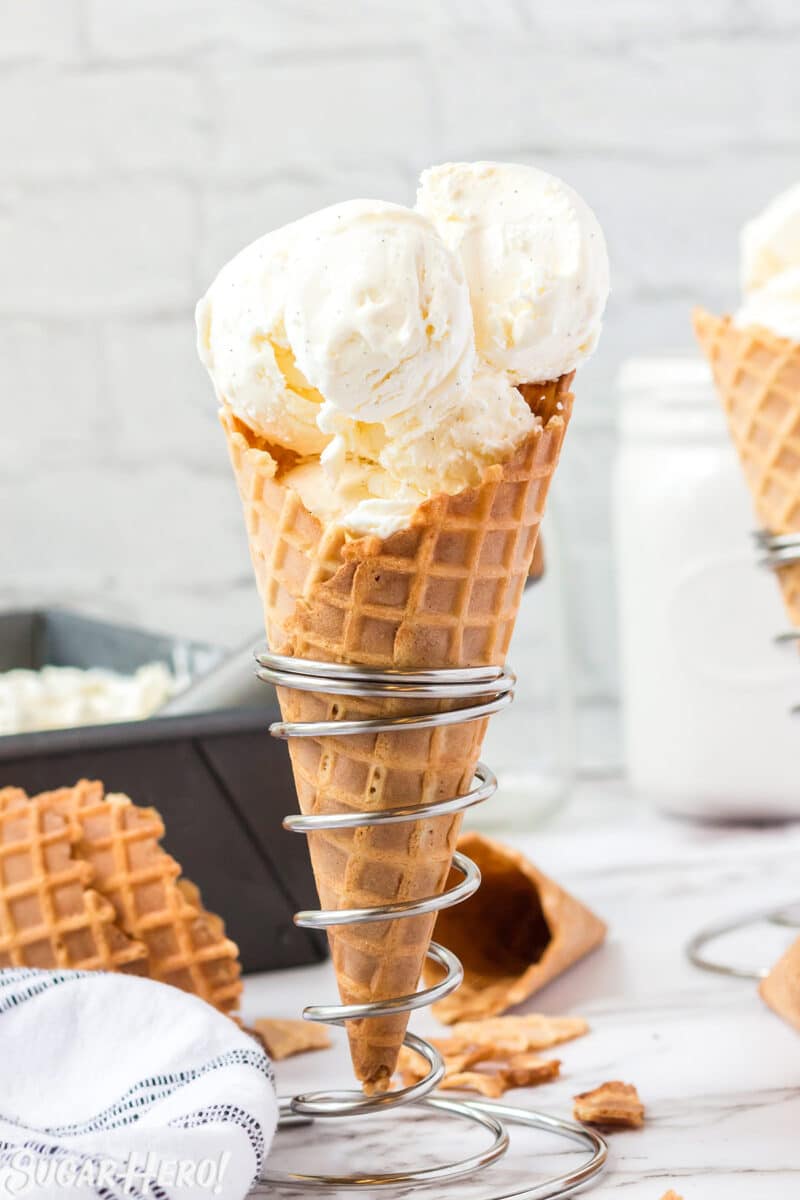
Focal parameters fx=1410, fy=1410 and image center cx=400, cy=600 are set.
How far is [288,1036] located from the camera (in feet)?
2.99

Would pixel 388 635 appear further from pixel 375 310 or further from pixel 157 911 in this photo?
pixel 157 911

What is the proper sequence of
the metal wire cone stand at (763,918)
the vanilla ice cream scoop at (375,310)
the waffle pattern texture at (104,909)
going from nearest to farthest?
1. the vanilla ice cream scoop at (375,310)
2. the waffle pattern texture at (104,909)
3. the metal wire cone stand at (763,918)

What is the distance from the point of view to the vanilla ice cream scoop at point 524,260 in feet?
2.07

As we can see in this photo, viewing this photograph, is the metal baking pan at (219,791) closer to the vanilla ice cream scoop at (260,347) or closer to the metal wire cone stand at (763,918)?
the metal wire cone stand at (763,918)

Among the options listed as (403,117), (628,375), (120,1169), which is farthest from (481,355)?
(403,117)

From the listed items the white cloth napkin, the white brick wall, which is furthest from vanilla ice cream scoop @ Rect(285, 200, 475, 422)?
the white brick wall

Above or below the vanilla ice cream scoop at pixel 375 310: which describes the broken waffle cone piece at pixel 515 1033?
below

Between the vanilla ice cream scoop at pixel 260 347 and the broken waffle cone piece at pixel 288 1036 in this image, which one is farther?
the broken waffle cone piece at pixel 288 1036

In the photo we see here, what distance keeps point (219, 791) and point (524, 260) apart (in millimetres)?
517

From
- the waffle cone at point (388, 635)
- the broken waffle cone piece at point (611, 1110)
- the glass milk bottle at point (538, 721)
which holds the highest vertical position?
the waffle cone at point (388, 635)

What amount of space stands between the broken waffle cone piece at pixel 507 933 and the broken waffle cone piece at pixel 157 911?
0.62ft

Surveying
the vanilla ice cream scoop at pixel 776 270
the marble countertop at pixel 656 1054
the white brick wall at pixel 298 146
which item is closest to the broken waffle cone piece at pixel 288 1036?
the marble countertop at pixel 656 1054

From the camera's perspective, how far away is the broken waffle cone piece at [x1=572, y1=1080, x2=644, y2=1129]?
0.75 meters

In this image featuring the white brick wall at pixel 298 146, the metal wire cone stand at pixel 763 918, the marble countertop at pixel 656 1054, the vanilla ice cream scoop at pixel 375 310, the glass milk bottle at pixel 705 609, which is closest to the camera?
the vanilla ice cream scoop at pixel 375 310
